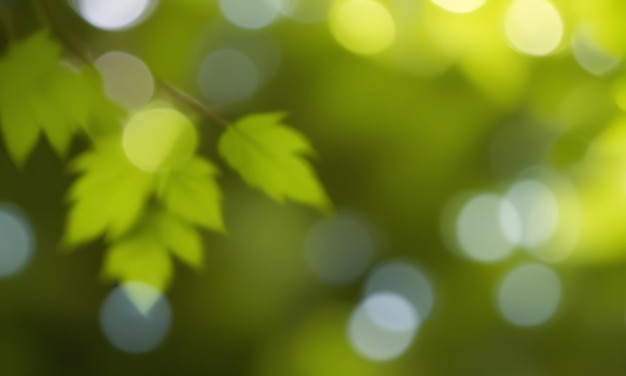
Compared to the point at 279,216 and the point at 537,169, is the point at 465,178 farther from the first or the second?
the point at 279,216

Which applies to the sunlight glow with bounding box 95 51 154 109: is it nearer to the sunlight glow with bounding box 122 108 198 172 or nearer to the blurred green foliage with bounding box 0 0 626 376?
the sunlight glow with bounding box 122 108 198 172

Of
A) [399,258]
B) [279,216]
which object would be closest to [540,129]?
[399,258]

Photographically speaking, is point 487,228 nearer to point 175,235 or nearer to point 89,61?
point 175,235

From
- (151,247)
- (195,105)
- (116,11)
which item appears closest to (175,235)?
(151,247)

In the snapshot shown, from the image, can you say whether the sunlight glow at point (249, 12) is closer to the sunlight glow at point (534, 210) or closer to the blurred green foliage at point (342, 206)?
the blurred green foliage at point (342, 206)

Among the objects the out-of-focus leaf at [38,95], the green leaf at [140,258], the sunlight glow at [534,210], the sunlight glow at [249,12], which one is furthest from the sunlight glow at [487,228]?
the out-of-focus leaf at [38,95]
